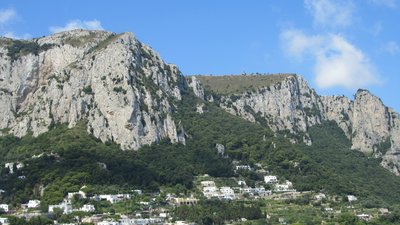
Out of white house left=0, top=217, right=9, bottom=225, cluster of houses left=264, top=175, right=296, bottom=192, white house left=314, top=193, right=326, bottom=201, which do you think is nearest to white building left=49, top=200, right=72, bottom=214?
white house left=0, top=217, right=9, bottom=225

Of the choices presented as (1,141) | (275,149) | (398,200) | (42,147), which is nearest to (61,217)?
(42,147)

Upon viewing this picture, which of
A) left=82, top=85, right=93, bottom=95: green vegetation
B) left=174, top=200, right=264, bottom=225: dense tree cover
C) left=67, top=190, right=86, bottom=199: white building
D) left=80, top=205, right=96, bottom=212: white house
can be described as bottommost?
left=174, top=200, right=264, bottom=225: dense tree cover

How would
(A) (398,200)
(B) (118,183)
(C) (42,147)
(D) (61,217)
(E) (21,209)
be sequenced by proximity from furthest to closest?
(A) (398,200), (C) (42,147), (B) (118,183), (E) (21,209), (D) (61,217)

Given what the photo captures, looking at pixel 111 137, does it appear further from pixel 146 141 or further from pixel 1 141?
pixel 1 141

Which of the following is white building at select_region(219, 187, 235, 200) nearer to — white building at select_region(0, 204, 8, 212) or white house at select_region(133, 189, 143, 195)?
white house at select_region(133, 189, 143, 195)

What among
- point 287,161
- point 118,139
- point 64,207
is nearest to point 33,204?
point 64,207
